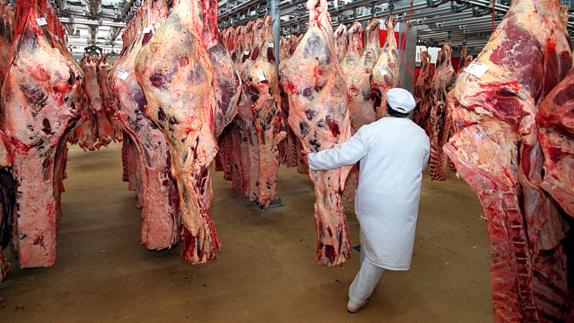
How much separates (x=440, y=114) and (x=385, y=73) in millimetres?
2477

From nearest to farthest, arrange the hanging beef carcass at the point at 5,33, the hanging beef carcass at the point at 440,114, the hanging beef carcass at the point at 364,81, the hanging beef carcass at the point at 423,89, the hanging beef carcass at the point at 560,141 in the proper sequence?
the hanging beef carcass at the point at 560,141 → the hanging beef carcass at the point at 5,33 → the hanging beef carcass at the point at 364,81 → the hanging beef carcass at the point at 440,114 → the hanging beef carcass at the point at 423,89

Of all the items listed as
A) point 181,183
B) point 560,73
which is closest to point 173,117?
point 181,183

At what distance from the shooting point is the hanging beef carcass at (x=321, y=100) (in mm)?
3066

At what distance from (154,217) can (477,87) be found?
2619mm

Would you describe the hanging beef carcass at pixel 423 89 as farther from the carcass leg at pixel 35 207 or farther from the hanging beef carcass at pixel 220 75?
the carcass leg at pixel 35 207

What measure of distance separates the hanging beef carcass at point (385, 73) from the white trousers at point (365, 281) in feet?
6.43

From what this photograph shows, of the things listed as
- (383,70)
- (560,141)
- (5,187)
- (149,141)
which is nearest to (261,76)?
(383,70)

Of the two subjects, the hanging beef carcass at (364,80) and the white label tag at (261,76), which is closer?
the white label tag at (261,76)

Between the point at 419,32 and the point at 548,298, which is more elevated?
the point at 419,32

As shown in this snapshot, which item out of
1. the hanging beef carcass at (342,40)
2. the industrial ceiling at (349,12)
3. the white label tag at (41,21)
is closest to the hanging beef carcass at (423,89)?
the industrial ceiling at (349,12)

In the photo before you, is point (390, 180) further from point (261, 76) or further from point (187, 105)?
point (261, 76)

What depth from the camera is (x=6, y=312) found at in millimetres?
2838

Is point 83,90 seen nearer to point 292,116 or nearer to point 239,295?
point 292,116

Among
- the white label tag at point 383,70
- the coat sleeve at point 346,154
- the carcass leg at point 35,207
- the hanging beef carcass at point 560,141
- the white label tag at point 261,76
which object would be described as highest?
the white label tag at point 383,70
